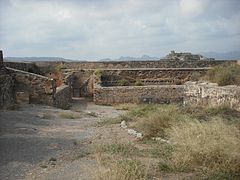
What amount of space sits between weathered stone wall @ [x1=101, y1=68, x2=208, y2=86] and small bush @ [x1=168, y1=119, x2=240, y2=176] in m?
18.6

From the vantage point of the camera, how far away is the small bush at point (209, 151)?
6.40m

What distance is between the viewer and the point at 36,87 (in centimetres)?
1741

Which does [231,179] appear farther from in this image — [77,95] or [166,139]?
[77,95]

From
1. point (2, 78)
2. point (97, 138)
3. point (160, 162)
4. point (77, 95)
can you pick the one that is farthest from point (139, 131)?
point (77, 95)

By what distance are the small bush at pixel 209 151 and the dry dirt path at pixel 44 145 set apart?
164cm

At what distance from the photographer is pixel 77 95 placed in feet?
82.0

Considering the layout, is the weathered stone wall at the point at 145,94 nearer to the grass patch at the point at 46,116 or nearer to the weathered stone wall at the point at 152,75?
the weathered stone wall at the point at 152,75

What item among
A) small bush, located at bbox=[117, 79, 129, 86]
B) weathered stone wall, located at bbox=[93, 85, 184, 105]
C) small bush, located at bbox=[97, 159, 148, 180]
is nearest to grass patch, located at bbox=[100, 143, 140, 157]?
small bush, located at bbox=[97, 159, 148, 180]

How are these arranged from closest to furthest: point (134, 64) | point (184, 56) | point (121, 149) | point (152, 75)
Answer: point (121, 149) < point (152, 75) < point (134, 64) < point (184, 56)

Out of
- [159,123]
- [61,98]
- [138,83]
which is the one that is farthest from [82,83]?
[159,123]

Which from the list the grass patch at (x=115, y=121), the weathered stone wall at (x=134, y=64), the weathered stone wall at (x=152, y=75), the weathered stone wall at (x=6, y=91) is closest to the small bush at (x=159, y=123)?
the grass patch at (x=115, y=121)

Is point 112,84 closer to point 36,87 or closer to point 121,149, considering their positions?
point 36,87

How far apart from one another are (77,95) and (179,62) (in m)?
9.89

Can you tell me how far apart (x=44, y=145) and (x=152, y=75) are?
17.6m
